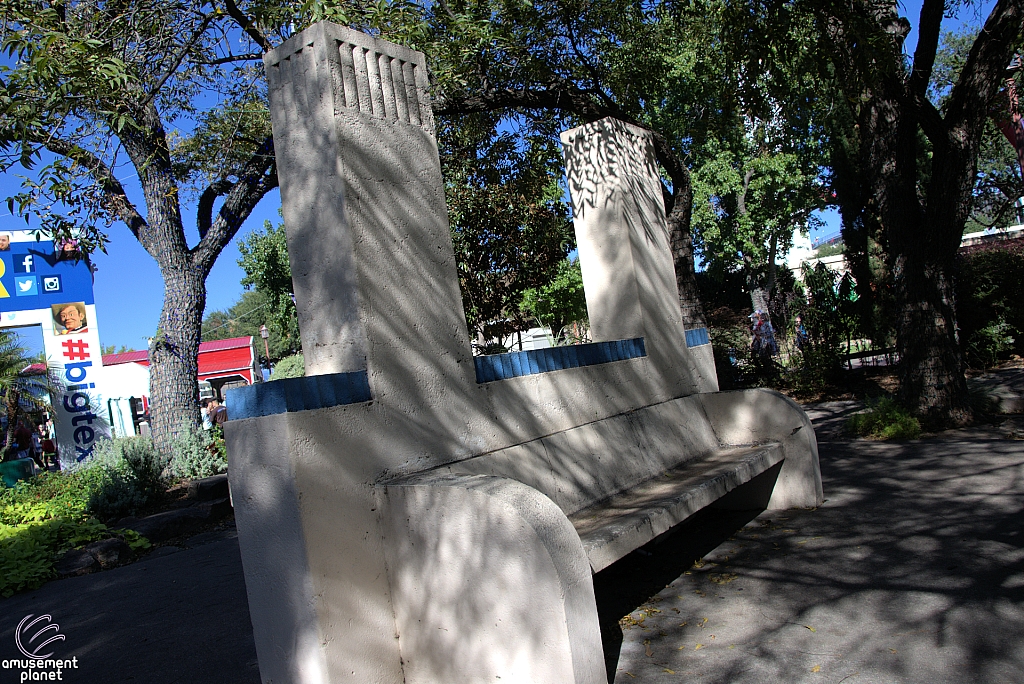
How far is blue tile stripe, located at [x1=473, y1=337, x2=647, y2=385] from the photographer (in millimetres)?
3830

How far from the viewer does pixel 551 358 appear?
4270 millimetres

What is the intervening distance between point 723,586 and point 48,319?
47.4ft

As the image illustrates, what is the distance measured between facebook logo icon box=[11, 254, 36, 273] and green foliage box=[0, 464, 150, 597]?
605cm

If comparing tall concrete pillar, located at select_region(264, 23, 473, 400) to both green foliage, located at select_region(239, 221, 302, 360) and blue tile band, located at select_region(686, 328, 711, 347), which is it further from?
green foliage, located at select_region(239, 221, 302, 360)

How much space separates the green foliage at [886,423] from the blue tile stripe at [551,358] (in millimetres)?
3973

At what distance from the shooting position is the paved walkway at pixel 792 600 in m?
3.10

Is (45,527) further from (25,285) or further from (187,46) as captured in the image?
(25,285)

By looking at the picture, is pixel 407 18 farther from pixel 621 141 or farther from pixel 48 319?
pixel 48 319

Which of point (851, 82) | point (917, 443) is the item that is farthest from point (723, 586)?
point (851, 82)

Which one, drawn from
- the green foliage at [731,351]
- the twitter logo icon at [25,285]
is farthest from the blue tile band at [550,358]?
the twitter logo icon at [25,285]

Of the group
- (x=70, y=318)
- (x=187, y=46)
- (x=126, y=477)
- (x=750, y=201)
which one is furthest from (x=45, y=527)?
(x=750, y=201)

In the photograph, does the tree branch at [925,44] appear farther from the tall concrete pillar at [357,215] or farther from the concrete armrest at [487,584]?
the concrete armrest at [487,584]

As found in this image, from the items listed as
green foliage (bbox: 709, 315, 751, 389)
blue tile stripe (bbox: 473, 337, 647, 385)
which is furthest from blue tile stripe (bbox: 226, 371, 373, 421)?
green foliage (bbox: 709, 315, 751, 389)

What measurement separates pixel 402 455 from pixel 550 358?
53.7 inches
